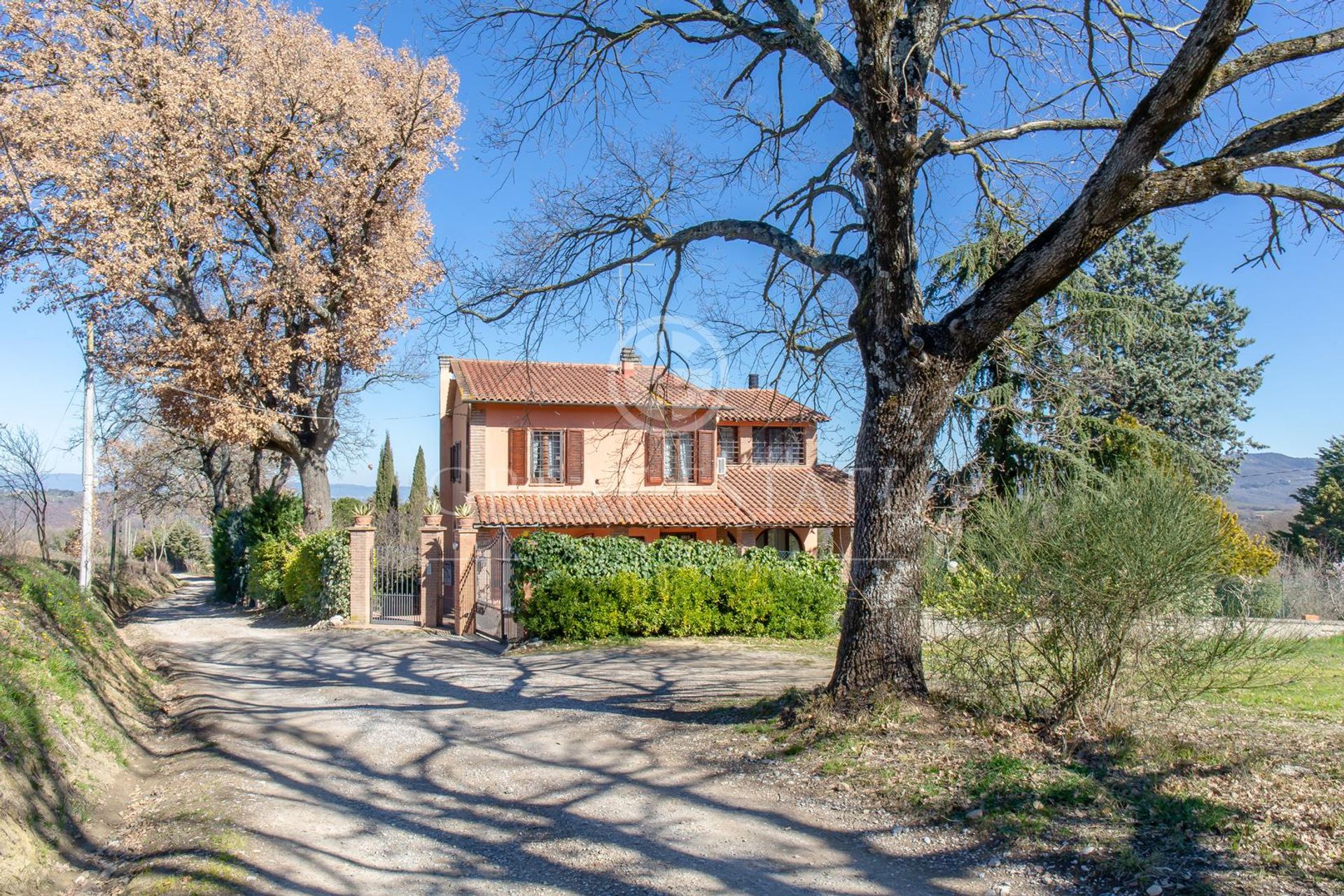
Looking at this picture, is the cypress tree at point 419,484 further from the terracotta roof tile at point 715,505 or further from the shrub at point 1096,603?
the shrub at point 1096,603

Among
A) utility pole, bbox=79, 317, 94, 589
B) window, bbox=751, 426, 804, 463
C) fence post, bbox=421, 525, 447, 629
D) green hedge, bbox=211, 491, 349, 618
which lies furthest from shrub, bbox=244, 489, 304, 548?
window, bbox=751, 426, 804, 463

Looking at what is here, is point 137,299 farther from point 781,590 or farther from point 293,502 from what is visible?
point 781,590

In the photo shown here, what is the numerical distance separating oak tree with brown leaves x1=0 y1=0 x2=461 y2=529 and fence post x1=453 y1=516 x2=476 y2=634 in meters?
6.08

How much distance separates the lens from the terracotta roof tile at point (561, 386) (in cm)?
2383

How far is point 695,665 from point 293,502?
683 inches

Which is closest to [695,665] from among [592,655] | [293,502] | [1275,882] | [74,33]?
[592,655]

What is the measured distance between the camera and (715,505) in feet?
84.7

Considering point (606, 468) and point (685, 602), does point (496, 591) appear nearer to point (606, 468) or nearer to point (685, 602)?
point (685, 602)

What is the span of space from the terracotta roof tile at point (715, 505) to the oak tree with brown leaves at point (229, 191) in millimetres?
5453

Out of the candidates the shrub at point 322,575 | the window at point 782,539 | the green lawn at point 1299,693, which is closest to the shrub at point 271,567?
the shrub at point 322,575

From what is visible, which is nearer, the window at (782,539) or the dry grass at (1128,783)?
the dry grass at (1128,783)

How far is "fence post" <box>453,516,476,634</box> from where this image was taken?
18891 mm

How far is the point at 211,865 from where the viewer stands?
4.65 metres

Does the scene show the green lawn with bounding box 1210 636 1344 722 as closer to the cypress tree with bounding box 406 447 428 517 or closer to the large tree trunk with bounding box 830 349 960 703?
the large tree trunk with bounding box 830 349 960 703
